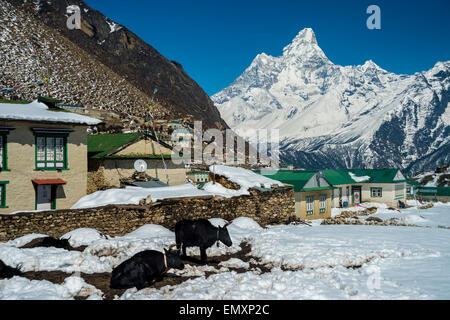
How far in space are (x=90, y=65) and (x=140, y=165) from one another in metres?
104

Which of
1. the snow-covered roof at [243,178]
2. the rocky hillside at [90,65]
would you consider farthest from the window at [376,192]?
the rocky hillside at [90,65]

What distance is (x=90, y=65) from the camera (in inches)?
4520

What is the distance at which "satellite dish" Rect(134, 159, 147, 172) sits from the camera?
23250mm

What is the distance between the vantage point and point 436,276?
1146cm

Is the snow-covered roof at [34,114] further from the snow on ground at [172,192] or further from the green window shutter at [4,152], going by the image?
the snow on ground at [172,192]

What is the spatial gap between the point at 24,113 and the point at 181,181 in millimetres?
11626

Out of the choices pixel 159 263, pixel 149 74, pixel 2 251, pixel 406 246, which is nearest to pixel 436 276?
pixel 406 246

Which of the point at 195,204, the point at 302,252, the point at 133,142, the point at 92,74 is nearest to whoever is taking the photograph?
the point at 302,252

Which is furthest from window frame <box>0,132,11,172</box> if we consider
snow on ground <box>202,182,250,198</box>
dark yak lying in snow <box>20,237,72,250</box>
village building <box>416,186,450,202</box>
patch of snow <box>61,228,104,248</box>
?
village building <box>416,186,450,202</box>

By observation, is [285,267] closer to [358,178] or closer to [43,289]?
[43,289]

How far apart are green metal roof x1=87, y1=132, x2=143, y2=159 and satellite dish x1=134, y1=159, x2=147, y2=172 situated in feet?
4.86

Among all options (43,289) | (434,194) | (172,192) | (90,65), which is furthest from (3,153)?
(90,65)

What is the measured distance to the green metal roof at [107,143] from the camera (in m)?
22.6
